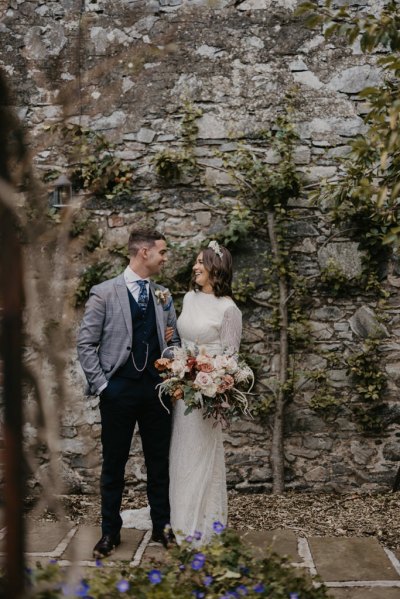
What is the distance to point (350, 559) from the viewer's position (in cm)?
369

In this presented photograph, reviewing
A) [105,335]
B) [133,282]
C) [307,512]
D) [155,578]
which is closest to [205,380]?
[105,335]

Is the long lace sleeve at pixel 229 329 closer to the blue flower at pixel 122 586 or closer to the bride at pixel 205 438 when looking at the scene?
the bride at pixel 205 438

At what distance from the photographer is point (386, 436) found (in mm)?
5199

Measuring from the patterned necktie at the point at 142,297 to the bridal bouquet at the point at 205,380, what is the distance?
36 cm

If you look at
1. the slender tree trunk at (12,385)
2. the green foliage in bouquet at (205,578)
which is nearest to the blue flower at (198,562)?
the green foliage in bouquet at (205,578)

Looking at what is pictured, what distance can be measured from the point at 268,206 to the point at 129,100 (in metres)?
1.42

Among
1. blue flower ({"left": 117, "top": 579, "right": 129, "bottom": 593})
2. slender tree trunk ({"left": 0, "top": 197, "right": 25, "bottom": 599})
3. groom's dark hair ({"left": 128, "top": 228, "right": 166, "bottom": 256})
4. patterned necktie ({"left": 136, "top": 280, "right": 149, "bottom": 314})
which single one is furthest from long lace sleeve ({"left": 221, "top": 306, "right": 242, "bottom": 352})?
slender tree trunk ({"left": 0, "top": 197, "right": 25, "bottom": 599})

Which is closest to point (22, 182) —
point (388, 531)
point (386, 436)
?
point (388, 531)

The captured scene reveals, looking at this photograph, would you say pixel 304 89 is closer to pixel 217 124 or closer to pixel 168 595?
pixel 217 124

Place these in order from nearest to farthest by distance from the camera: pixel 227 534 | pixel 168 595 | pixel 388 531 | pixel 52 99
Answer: pixel 52 99
pixel 168 595
pixel 227 534
pixel 388 531

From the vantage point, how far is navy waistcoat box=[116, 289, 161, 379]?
389 cm

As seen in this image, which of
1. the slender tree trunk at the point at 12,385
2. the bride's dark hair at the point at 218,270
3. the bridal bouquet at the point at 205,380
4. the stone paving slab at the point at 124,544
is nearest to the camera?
Result: the slender tree trunk at the point at 12,385

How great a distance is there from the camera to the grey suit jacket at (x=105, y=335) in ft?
12.6

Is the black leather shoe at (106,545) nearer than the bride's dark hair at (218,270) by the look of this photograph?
Yes
